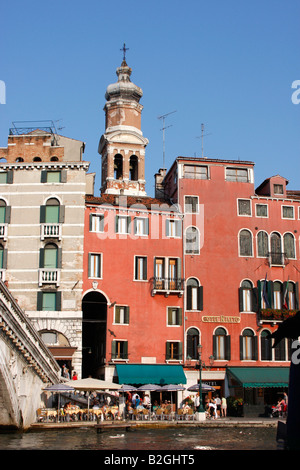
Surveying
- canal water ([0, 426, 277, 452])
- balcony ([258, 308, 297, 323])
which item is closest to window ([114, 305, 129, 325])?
balcony ([258, 308, 297, 323])

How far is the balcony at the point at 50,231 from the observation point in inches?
1583

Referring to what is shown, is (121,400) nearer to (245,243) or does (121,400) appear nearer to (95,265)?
(95,265)

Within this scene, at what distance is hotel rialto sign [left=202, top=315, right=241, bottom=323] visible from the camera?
1650 inches

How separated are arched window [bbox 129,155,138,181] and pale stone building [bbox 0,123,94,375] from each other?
46.6 feet

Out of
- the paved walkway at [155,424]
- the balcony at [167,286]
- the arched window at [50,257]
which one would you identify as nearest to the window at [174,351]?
the balcony at [167,286]

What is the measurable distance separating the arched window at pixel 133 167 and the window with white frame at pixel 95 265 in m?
16.4

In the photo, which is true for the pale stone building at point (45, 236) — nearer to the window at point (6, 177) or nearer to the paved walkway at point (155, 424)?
the window at point (6, 177)

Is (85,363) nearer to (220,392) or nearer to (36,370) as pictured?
(220,392)

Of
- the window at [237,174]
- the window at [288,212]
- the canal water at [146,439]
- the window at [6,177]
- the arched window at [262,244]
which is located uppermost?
the window at [237,174]

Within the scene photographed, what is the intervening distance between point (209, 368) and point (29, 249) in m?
13.8

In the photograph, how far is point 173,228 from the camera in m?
43.1
